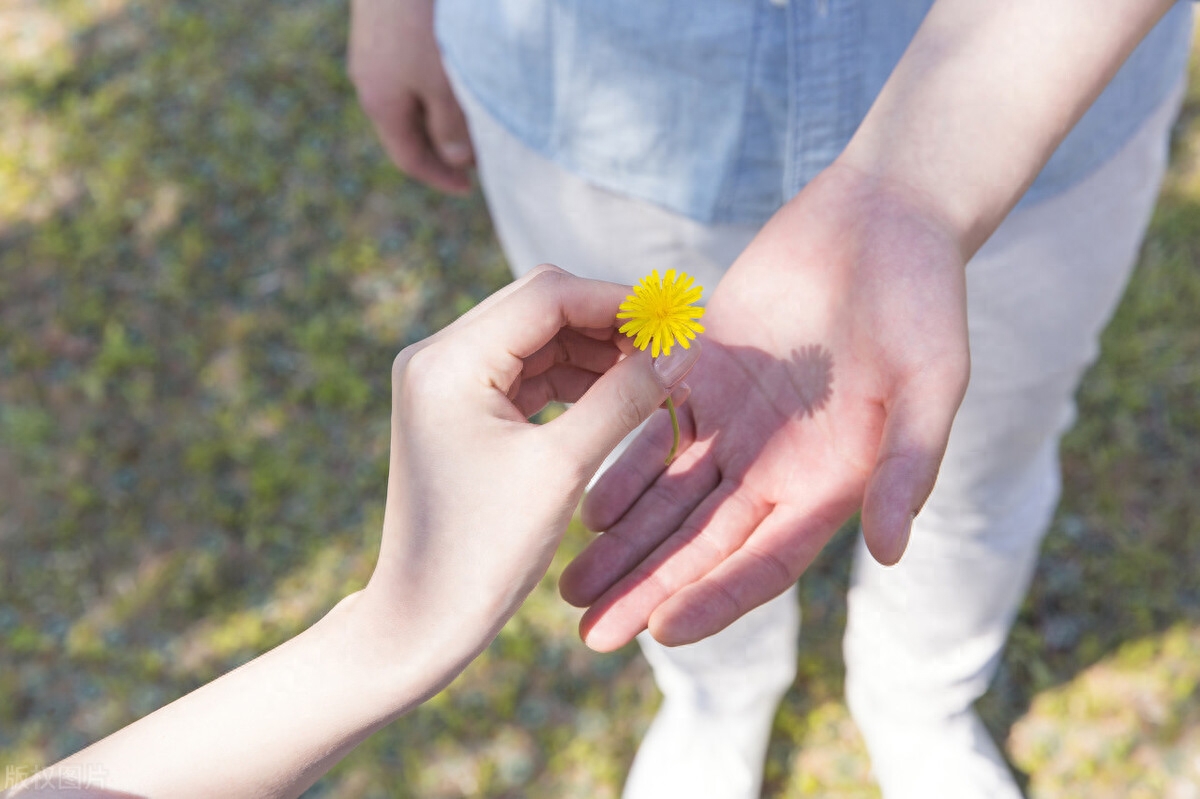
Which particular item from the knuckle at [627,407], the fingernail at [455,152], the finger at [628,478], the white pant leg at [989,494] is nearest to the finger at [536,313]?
the knuckle at [627,407]

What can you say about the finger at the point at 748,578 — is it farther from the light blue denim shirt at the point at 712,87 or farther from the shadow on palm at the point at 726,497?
the light blue denim shirt at the point at 712,87

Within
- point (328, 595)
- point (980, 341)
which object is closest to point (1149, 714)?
point (980, 341)

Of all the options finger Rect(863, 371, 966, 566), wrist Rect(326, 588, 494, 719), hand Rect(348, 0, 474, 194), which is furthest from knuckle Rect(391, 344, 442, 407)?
hand Rect(348, 0, 474, 194)

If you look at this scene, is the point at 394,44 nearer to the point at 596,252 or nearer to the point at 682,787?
the point at 596,252

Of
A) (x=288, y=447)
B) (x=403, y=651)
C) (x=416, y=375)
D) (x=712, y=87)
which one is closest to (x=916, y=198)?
(x=712, y=87)

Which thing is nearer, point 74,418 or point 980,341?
point 980,341

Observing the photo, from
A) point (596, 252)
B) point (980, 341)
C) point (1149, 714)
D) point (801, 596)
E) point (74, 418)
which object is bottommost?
point (1149, 714)

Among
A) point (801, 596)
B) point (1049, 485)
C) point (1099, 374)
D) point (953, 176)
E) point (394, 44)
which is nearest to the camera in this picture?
point (953, 176)

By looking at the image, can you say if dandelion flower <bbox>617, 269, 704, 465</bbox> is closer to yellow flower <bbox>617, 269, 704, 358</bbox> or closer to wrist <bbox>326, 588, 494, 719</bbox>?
yellow flower <bbox>617, 269, 704, 358</bbox>
